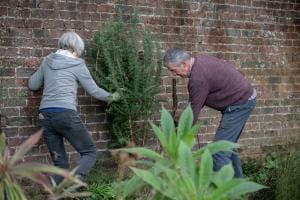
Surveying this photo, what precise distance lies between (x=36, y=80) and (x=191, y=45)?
208 centimetres

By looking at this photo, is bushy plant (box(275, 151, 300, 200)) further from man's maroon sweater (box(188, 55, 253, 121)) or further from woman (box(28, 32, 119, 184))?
woman (box(28, 32, 119, 184))

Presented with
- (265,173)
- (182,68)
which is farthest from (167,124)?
(265,173)

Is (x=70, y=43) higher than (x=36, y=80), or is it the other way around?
(x=70, y=43)

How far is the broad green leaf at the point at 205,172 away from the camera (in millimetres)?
2301

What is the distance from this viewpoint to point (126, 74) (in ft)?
18.9

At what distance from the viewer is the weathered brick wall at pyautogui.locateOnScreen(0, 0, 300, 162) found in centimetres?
542

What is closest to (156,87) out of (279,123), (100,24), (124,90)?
(124,90)

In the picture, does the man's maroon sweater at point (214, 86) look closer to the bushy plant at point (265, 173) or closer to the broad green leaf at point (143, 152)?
the bushy plant at point (265, 173)

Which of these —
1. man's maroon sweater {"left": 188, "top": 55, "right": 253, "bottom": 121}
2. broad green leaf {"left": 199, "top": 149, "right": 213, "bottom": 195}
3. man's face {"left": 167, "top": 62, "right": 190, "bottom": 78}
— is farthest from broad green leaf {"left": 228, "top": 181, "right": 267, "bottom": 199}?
man's face {"left": 167, "top": 62, "right": 190, "bottom": 78}

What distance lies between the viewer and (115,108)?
18.7 ft

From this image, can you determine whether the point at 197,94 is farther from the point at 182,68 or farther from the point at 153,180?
the point at 153,180

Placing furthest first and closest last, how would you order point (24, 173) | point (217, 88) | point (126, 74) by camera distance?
point (126, 74), point (217, 88), point (24, 173)

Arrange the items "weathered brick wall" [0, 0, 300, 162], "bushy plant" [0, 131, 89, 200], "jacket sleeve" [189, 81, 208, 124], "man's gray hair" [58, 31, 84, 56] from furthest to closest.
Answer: "weathered brick wall" [0, 0, 300, 162], "man's gray hair" [58, 31, 84, 56], "jacket sleeve" [189, 81, 208, 124], "bushy plant" [0, 131, 89, 200]

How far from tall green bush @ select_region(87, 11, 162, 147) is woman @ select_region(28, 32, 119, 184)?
41 centimetres
